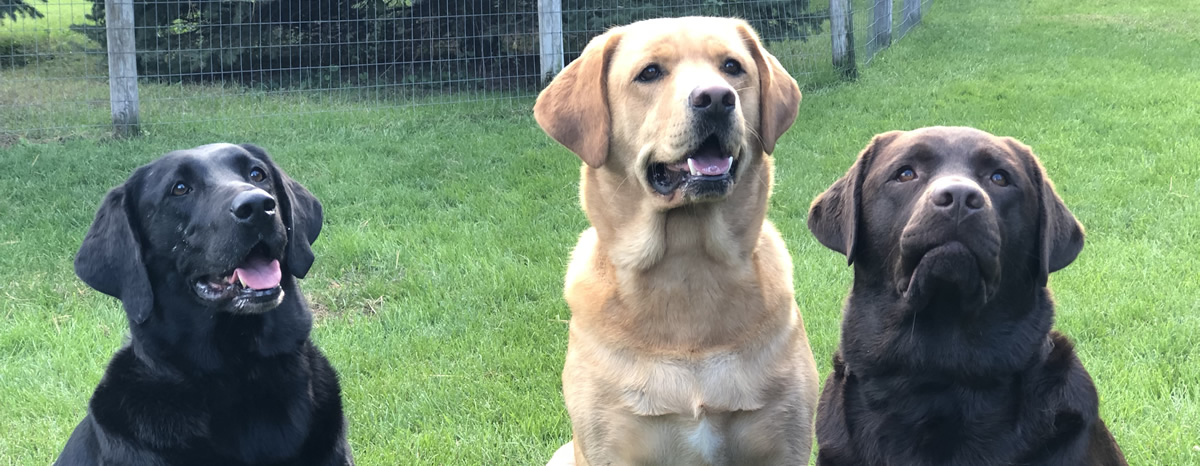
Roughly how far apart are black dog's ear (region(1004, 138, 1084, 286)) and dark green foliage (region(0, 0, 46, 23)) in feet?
38.1

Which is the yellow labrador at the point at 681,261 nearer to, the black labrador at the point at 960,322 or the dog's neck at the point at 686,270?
the dog's neck at the point at 686,270

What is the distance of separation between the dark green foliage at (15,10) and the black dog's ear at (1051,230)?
1161cm

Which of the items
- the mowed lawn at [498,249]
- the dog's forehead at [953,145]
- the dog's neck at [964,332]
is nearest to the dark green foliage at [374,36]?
the mowed lawn at [498,249]

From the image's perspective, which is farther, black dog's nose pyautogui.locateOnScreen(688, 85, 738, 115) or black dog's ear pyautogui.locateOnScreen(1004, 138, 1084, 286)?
black dog's nose pyautogui.locateOnScreen(688, 85, 738, 115)

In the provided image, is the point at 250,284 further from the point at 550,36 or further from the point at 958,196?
the point at 550,36

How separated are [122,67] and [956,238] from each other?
786cm

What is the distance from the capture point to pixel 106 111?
350 inches

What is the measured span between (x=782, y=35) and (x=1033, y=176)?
322 inches

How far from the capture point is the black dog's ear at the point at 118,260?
292 cm

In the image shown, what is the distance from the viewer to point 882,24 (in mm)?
12570

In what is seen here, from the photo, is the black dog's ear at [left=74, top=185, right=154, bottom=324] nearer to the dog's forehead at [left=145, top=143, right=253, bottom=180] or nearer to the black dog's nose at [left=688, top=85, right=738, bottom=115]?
the dog's forehead at [left=145, top=143, right=253, bottom=180]

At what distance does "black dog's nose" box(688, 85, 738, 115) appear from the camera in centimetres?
285

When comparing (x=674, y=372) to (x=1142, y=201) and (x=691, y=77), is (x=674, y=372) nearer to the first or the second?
(x=691, y=77)

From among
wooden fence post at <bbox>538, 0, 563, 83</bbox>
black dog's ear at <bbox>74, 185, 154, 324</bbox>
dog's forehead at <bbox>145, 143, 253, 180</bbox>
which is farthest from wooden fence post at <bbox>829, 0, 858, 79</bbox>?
black dog's ear at <bbox>74, 185, 154, 324</bbox>
